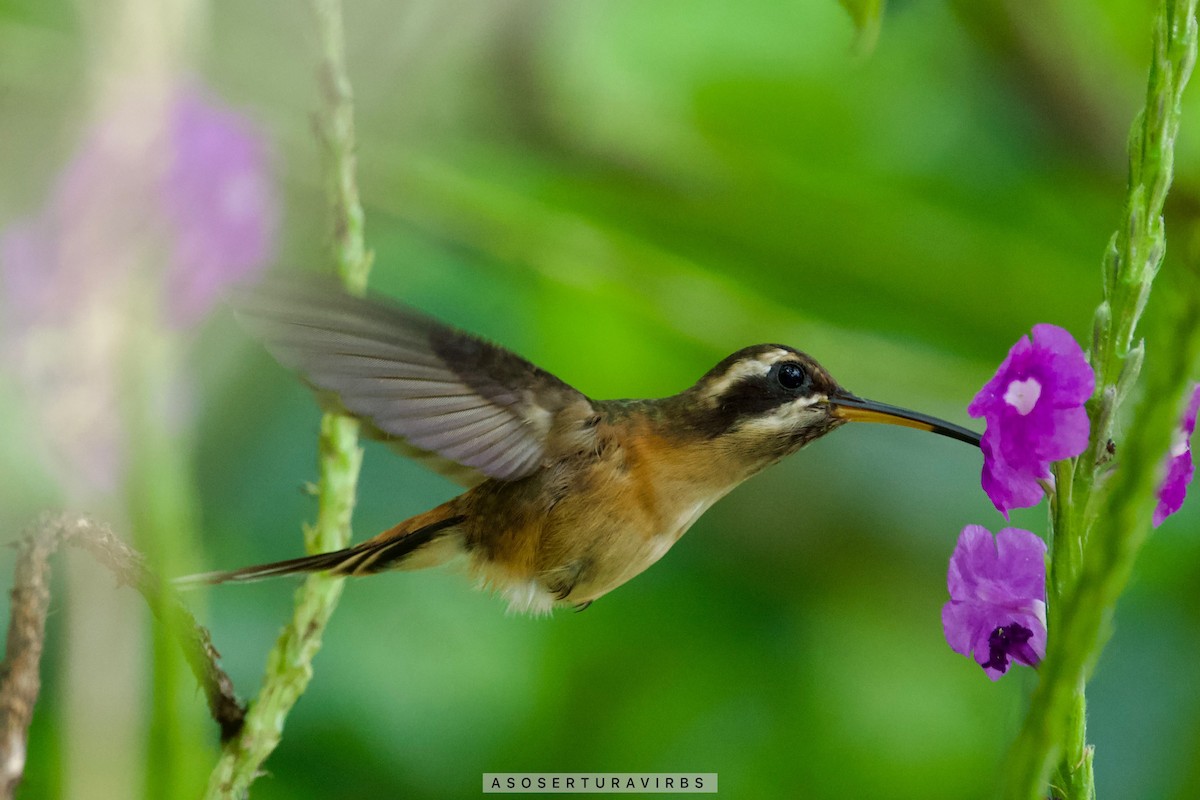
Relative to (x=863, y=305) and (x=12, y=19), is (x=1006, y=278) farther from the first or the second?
(x=12, y=19)

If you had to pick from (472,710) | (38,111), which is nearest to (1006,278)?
(472,710)

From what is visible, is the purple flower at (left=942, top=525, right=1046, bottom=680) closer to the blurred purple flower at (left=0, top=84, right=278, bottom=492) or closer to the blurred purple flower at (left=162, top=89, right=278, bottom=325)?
the blurred purple flower at (left=0, top=84, right=278, bottom=492)

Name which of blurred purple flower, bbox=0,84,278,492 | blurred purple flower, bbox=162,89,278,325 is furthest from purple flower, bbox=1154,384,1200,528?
blurred purple flower, bbox=162,89,278,325

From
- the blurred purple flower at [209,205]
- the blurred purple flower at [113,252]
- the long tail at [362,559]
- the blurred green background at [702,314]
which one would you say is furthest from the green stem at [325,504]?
the blurred green background at [702,314]

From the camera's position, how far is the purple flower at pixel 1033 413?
1.69 feet

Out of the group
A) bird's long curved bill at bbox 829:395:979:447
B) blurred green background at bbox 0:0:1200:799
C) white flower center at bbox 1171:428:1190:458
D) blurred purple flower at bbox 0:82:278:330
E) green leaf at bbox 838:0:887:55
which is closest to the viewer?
white flower center at bbox 1171:428:1190:458

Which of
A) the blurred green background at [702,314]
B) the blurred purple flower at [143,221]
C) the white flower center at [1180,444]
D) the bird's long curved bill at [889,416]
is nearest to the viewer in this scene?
the white flower center at [1180,444]

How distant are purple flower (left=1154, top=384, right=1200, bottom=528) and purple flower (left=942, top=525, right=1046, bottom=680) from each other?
8 centimetres

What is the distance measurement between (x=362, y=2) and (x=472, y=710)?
1032 mm

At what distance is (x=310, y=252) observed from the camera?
1.61 meters

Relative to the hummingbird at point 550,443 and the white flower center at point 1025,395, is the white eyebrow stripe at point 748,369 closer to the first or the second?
the hummingbird at point 550,443

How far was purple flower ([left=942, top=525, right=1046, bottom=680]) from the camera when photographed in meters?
0.63

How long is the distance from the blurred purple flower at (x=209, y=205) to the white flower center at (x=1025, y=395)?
2.26ft

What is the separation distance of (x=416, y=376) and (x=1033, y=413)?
544 mm
